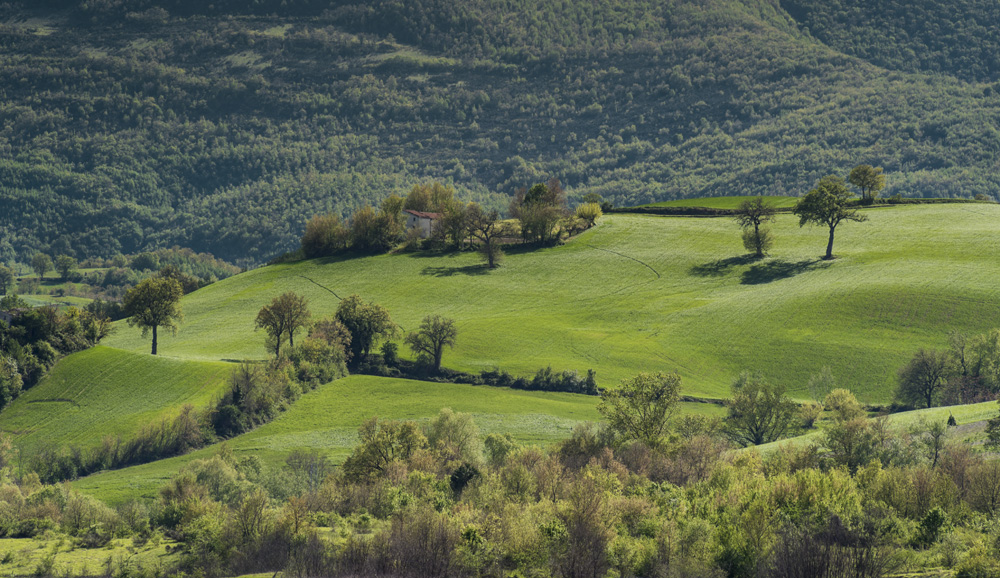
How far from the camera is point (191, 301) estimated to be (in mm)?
184500

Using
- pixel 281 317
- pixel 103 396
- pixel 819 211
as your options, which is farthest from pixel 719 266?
pixel 103 396

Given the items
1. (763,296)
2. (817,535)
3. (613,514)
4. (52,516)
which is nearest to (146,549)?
(52,516)

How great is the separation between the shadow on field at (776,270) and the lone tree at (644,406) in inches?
3315

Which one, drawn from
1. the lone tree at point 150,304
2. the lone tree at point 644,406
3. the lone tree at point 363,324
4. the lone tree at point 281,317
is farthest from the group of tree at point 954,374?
the lone tree at point 150,304

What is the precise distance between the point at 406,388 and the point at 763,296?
6133 cm

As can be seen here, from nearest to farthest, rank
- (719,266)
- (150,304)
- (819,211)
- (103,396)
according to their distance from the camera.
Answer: (103,396)
(150,304)
(819,211)
(719,266)

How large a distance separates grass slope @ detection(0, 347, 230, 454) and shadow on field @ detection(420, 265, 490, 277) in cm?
6320

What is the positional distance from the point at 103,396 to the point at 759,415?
7626 centimetres

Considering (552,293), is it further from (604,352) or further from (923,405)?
(923,405)

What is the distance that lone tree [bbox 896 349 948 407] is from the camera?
109 metres

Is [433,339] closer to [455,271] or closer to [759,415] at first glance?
[759,415]

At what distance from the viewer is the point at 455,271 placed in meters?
182

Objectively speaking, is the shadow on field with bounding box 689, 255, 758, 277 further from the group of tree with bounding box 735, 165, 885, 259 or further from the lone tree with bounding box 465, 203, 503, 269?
the lone tree with bounding box 465, 203, 503, 269

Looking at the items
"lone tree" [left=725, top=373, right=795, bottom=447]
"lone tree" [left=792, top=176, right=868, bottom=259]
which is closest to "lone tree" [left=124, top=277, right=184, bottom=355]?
"lone tree" [left=725, top=373, right=795, bottom=447]
